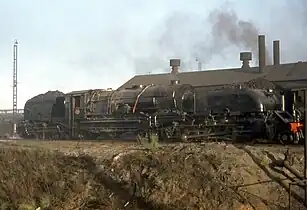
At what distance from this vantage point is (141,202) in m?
14.5

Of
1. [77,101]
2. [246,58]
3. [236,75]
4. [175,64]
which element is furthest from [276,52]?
[77,101]

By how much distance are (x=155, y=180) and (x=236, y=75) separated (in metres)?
50.7


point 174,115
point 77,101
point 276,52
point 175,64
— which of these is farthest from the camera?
point 175,64

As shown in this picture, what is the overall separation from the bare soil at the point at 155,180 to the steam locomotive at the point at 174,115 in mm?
8828

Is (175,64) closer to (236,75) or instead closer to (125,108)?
(236,75)

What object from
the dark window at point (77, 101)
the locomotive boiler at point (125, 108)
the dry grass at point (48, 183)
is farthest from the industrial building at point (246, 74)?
the dry grass at point (48, 183)

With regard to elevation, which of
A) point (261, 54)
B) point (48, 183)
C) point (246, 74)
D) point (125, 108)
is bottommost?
point (48, 183)

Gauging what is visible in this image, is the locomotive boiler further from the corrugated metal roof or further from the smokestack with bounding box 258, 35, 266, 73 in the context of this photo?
the smokestack with bounding box 258, 35, 266, 73

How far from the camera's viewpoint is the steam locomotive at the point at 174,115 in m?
26.3

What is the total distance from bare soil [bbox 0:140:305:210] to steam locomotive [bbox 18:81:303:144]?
8.83 m

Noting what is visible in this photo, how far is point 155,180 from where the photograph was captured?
14.6 metres

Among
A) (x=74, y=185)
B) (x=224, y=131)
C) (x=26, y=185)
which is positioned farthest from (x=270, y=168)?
(x=224, y=131)

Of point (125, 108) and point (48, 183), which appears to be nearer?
point (48, 183)

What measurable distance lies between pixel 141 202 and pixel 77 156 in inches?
152
